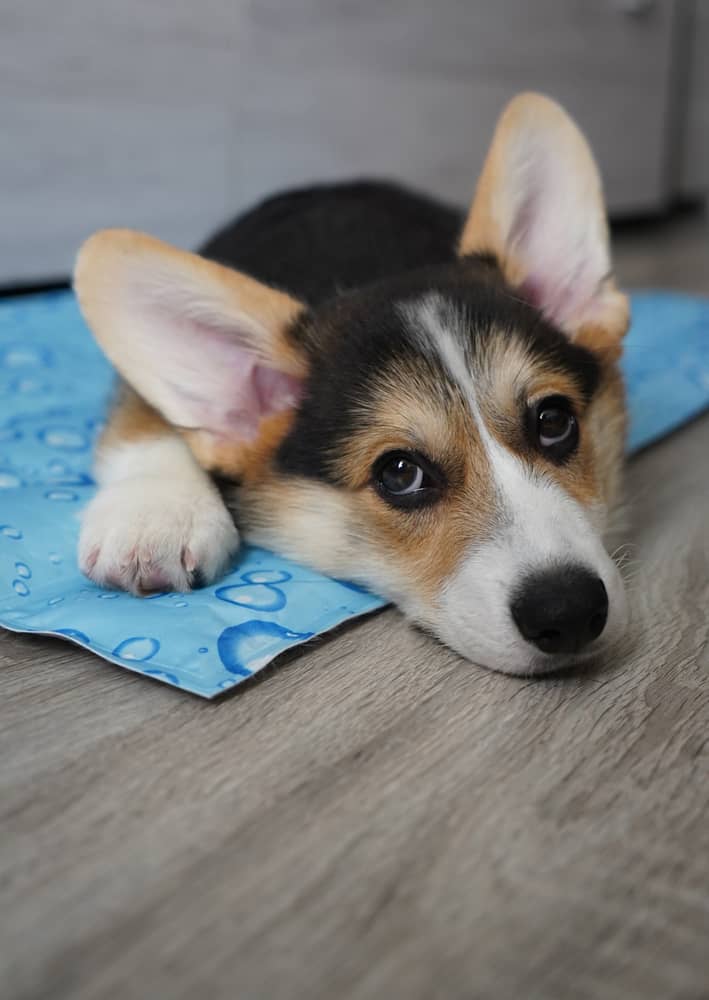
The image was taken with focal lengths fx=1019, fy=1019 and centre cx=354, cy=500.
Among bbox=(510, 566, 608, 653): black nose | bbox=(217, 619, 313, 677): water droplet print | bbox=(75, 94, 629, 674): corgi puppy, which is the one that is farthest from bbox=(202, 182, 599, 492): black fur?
bbox=(510, 566, 608, 653): black nose

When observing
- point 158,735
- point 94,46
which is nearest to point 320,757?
point 158,735

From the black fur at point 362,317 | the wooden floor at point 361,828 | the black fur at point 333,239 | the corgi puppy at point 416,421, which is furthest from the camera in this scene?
the black fur at point 333,239

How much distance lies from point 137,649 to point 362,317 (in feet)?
2.40

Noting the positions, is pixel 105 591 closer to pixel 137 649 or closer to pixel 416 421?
pixel 137 649

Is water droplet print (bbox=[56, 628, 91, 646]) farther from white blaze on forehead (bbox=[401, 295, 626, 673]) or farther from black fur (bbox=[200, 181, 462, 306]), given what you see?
black fur (bbox=[200, 181, 462, 306])

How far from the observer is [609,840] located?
1109mm

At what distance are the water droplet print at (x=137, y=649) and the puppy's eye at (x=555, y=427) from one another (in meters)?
0.70

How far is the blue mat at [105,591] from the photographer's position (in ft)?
4.87

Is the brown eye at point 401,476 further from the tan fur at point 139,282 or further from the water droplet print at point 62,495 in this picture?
the water droplet print at point 62,495

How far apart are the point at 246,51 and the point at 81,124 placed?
0.89 m

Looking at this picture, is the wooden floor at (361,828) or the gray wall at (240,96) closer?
the wooden floor at (361,828)

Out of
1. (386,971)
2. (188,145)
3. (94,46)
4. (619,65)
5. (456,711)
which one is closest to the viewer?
(386,971)

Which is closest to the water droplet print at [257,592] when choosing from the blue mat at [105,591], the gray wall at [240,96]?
the blue mat at [105,591]

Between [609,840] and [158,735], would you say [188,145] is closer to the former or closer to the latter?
[158,735]
